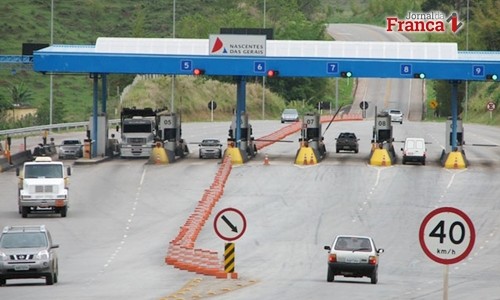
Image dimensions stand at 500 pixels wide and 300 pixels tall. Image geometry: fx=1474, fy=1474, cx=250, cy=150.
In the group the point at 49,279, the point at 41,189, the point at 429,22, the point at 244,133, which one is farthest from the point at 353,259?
the point at 429,22

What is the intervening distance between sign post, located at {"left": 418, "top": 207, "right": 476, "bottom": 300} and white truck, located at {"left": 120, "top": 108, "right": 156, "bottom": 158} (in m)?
57.8

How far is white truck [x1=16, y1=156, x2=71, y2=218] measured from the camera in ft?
177

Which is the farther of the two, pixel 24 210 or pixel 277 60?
pixel 277 60

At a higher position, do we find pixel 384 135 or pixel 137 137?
pixel 384 135

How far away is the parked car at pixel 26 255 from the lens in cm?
3447

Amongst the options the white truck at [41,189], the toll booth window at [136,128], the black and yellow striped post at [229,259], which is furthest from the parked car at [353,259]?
the toll booth window at [136,128]

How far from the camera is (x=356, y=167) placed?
71.9m

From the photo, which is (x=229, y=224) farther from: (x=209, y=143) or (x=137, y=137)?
(x=137, y=137)

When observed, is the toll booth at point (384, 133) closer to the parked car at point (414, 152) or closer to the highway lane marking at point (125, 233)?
the parked car at point (414, 152)

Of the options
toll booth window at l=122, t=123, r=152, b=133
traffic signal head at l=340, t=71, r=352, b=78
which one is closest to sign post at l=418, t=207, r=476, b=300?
traffic signal head at l=340, t=71, r=352, b=78

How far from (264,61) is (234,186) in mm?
10487

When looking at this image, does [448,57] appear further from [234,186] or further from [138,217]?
[138,217]

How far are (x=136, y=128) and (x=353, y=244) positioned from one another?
41255 mm

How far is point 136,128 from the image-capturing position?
77.8 metres
